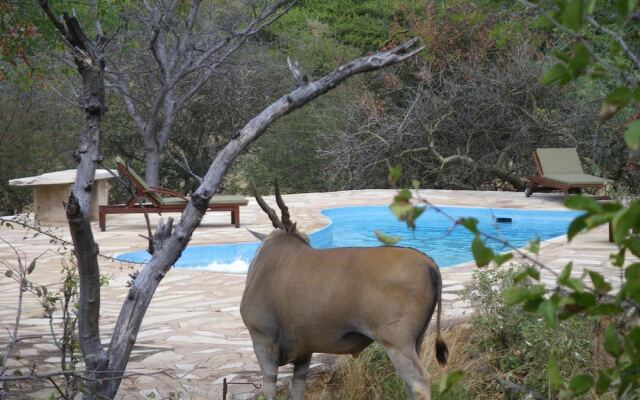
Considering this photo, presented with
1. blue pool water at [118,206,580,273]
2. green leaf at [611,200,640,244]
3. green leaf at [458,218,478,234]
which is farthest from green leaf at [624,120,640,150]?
blue pool water at [118,206,580,273]

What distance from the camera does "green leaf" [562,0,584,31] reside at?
1444mm

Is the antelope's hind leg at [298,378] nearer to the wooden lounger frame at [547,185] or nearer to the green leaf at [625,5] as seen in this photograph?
the green leaf at [625,5]

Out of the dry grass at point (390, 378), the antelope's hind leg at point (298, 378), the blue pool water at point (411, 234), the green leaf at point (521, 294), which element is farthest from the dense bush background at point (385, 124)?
the green leaf at point (521, 294)

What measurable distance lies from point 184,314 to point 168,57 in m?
11.5

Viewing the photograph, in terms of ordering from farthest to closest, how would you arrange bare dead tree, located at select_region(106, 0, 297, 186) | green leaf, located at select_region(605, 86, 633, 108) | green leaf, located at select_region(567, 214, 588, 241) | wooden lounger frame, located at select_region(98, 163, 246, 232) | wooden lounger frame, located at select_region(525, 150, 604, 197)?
bare dead tree, located at select_region(106, 0, 297, 186), wooden lounger frame, located at select_region(525, 150, 604, 197), wooden lounger frame, located at select_region(98, 163, 246, 232), green leaf, located at select_region(605, 86, 633, 108), green leaf, located at select_region(567, 214, 588, 241)

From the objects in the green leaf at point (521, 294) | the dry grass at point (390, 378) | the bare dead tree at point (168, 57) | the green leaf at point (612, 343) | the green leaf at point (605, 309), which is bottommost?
the dry grass at point (390, 378)

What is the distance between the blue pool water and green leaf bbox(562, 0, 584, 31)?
9.50m

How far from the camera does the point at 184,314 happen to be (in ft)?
24.1

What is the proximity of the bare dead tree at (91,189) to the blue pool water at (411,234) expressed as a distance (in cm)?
666

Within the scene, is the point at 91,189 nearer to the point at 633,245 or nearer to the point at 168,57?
the point at 633,245

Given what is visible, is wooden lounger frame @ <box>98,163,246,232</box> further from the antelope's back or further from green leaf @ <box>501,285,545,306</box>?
green leaf @ <box>501,285,545,306</box>

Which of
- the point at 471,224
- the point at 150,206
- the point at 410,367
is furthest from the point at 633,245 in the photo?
the point at 150,206

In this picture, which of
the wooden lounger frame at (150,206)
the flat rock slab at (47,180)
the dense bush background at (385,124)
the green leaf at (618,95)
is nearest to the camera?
the green leaf at (618,95)

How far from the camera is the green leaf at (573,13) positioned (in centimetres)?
144
